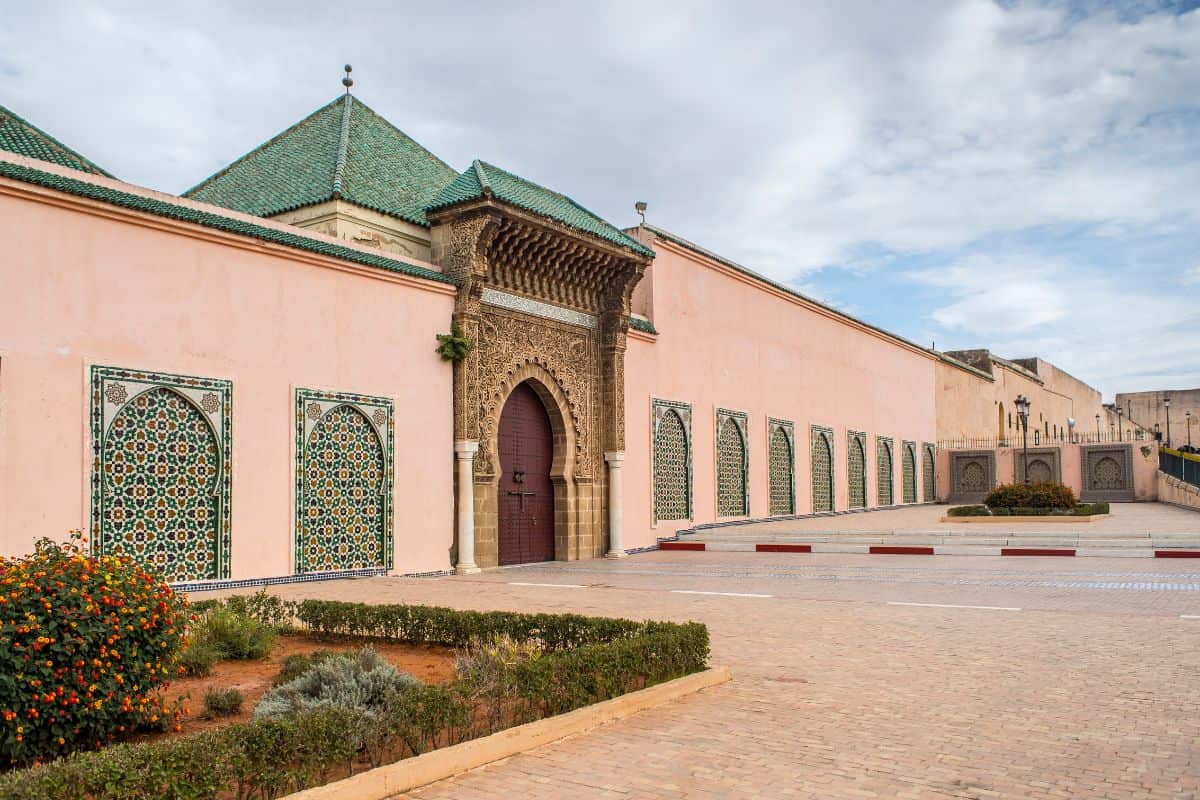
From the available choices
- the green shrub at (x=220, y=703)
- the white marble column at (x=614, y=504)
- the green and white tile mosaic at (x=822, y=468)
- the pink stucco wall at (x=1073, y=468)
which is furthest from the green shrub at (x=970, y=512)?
the green shrub at (x=220, y=703)

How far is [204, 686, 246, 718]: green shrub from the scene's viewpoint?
4566mm

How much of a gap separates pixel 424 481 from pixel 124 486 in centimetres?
384

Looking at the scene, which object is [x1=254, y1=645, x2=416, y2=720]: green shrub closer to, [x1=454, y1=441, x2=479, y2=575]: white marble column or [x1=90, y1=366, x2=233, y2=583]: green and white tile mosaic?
[x1=90, y1=366, x2=233, y2=583]: green and white tile mosaic

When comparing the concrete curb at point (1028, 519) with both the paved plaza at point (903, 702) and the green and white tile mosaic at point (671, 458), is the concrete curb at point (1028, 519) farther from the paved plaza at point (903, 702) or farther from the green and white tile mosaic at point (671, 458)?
the paved plaza at point (903, 702)

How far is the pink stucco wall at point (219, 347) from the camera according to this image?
829 centimetres

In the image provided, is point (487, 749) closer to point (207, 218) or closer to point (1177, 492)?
point (207, 218)

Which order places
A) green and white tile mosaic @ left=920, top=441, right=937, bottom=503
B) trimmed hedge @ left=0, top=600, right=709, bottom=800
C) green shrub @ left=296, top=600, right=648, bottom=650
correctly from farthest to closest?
green and white tile mosaic @ left=920, top=441, right=937, bottom=503 < green shrub @ left=296, top=600, right=648, bottom=650 < trimmed hedge @ left=0, top=600, right=709, bottom=800

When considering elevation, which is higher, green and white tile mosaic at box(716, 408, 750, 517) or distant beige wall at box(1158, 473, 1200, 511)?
green and white tile mosaic at box(716, 408, 750, 517)

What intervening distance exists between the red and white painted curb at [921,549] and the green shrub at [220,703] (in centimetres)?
1196

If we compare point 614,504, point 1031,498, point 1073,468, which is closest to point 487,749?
point 614,504

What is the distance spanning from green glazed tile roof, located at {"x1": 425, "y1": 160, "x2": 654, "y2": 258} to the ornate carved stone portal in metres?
0.12

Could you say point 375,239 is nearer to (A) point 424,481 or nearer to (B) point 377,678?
(A) point 424,481

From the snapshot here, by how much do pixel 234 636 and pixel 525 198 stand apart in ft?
28.5

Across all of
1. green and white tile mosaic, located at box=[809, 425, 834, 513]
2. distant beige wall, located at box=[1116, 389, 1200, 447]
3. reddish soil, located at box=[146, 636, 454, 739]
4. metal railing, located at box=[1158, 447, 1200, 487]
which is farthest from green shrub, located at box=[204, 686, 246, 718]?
distant beige wall, located at box=[1116, 389, 1200, 447]
